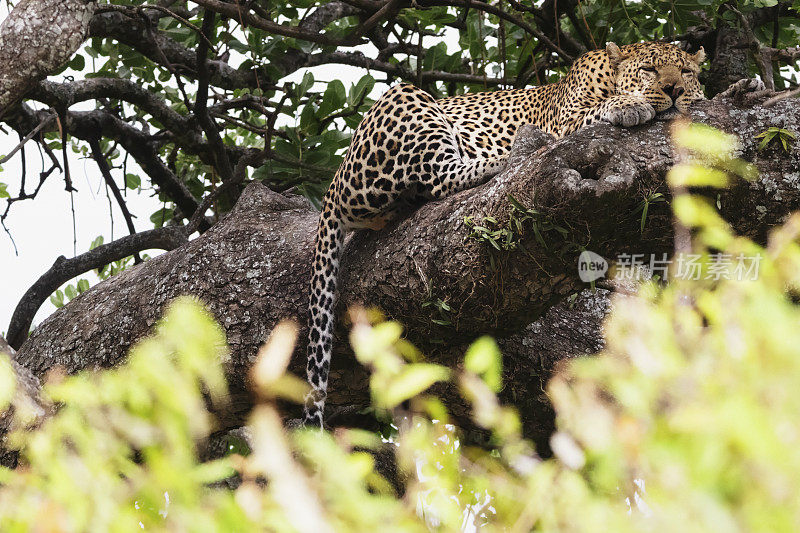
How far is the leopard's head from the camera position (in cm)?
481

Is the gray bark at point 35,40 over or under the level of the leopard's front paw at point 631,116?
over

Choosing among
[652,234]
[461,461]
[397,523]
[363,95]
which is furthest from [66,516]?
[363,95]

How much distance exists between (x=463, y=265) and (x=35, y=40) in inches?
90.3

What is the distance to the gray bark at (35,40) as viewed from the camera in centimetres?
418

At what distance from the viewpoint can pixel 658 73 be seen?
4.89 metres

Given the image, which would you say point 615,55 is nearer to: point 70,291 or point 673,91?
point 673,91

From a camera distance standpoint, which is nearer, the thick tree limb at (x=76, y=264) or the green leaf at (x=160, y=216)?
the thick tree limb at (x=76, y=264)

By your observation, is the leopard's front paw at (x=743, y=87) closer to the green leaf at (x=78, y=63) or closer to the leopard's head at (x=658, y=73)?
the leopard's head at (x=658, y=73)

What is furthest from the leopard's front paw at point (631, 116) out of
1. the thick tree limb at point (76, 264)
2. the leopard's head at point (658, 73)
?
the thick tree limb at point (76, 264)

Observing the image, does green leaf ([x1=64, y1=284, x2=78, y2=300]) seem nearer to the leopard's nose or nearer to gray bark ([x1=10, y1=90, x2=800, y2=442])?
gray bark ([x1=10, y1=90, x2=800, y2=442])

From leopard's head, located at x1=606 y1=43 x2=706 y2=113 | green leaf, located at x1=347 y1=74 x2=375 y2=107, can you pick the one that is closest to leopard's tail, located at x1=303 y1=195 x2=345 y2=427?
green leaf, located at x1=347 y1=74 x2=375 y2=107

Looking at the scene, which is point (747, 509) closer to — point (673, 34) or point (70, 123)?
point (673, 34)

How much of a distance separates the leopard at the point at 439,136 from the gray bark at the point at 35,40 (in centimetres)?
146

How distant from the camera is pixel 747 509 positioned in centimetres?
101
